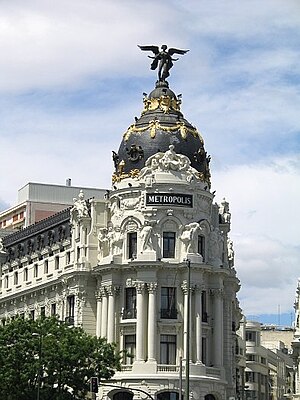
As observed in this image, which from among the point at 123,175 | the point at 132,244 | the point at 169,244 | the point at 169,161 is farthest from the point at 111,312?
the point at 169,161

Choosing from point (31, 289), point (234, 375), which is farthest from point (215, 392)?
point (31, 289)

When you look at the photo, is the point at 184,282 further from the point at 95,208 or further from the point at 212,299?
the point at 95,208

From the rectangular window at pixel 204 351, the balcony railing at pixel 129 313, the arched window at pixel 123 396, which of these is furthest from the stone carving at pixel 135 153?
the arched window at pixel 123 396

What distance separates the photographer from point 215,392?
11762 cm

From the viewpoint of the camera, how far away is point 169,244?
11919cm

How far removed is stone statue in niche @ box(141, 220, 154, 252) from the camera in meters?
118

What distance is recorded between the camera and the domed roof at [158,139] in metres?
122

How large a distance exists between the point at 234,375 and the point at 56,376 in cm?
2883

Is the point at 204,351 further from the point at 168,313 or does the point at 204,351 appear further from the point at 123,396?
the point at 123,396

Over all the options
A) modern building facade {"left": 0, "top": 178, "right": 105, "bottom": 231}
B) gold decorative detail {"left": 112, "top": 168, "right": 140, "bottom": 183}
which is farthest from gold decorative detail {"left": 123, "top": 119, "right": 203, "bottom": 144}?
modern building facade {"left": 0, "top": 178, "right": 105, "bottom": 231}

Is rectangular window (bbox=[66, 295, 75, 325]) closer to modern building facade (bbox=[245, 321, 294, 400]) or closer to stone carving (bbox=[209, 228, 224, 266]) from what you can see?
stone carving (bbox=[209, 228, 224, 266])

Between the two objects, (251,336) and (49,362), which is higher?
(251,336)

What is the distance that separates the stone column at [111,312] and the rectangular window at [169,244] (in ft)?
20.0

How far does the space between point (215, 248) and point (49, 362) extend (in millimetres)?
26057
